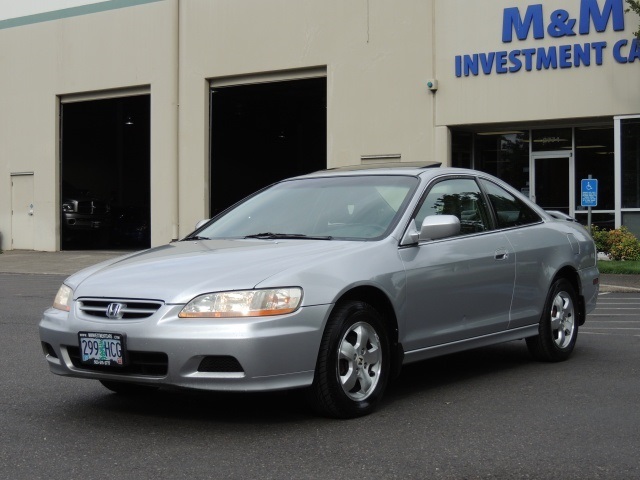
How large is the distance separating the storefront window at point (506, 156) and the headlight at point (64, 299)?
63.6 feet

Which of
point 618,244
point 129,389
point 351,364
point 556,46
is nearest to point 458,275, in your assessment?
point 351,364

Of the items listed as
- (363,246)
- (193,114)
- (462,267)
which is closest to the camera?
(363,246)

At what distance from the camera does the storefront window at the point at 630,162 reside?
21.8 metres

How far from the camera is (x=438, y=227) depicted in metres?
6.74

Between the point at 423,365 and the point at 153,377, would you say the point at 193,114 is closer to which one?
the point at 423,365

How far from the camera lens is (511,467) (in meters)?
5.01

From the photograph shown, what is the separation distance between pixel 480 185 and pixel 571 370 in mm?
1604

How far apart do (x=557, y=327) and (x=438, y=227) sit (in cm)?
213

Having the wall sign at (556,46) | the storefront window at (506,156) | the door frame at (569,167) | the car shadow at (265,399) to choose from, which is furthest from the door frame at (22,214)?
the car shadow at (265,399)

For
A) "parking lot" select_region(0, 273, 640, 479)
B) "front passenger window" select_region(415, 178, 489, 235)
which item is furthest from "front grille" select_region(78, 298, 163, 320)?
"front passenger window" select_region(415, 178, 489, 235)

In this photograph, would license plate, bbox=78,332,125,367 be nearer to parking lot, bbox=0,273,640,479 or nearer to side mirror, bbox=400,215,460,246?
parking lot, bbox=0,273,640,479

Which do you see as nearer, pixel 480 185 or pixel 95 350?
pixel 95 350

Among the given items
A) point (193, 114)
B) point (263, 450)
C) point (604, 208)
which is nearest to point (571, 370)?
point (263, 450)

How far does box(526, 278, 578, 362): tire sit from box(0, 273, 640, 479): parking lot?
0.11 m
